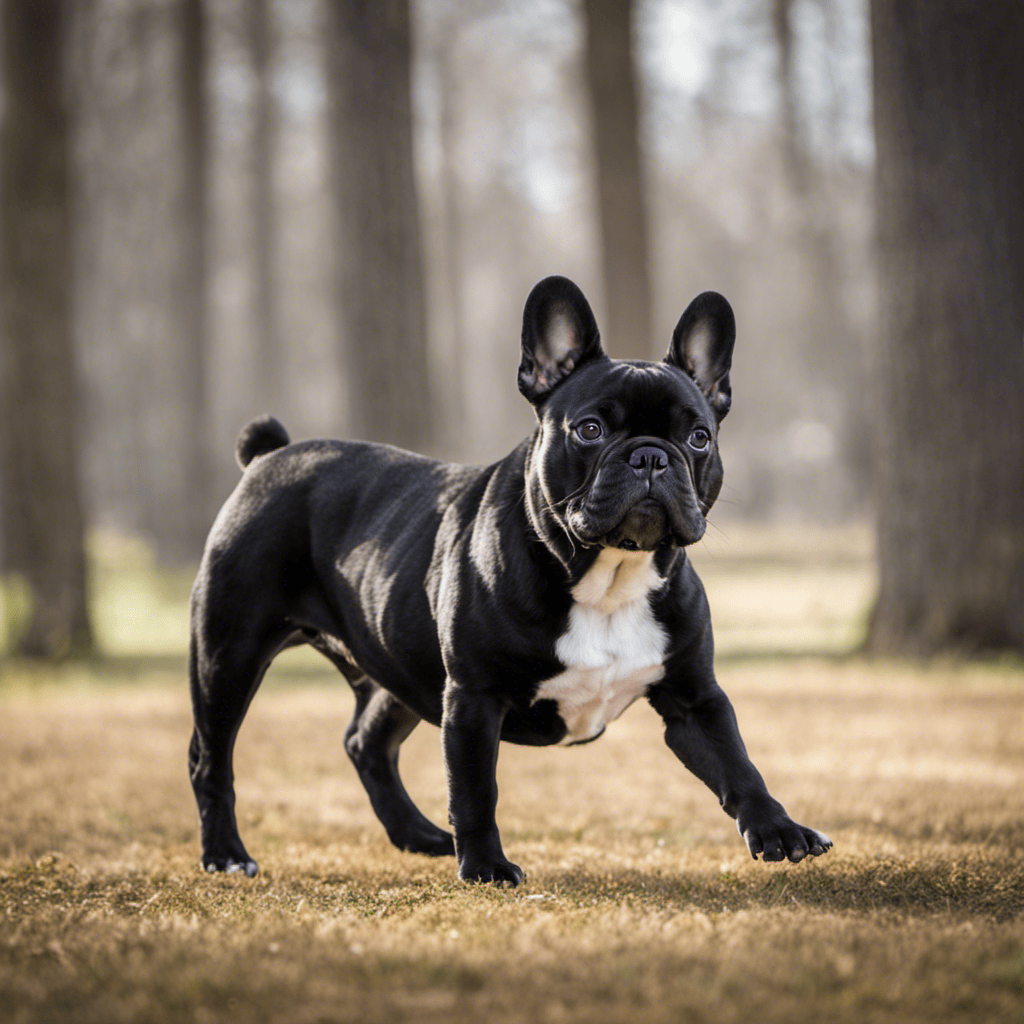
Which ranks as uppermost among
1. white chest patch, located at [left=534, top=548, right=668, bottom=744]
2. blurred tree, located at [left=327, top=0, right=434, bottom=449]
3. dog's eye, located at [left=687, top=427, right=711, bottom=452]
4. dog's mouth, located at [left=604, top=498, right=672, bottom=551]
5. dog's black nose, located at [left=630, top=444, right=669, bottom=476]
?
blurred tree, located at [left=327, top=0, right=434, bottom=449]

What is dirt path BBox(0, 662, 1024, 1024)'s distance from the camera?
2.26 metres

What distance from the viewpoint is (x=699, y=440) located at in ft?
11.9

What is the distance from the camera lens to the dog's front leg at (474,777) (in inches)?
138

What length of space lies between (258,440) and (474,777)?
6.45ft

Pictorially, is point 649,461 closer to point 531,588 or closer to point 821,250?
point 531,588

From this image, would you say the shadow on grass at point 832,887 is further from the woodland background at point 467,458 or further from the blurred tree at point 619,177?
the blurred tree at point 619,177

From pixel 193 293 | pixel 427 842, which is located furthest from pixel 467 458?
pixel 427 842

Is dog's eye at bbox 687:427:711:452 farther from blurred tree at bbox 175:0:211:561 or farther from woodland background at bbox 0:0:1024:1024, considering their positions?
blurred tree at bbox 175:0:211:561

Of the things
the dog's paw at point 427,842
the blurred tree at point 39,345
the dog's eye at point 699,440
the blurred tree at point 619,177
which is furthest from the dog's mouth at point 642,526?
the blurred tree at point 619,177

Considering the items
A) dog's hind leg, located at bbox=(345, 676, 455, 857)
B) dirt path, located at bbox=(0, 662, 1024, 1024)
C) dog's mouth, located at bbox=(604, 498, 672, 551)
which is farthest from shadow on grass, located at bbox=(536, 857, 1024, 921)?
dog's mouth, located at bbox=(604, 498, 672, 551)

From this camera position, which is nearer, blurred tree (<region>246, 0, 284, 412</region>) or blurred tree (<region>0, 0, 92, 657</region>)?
blurred tree (<region>0, 0, 92, 657</region>)

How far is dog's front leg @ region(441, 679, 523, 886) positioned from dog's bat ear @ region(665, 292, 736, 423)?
1.22m

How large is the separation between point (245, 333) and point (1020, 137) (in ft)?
105

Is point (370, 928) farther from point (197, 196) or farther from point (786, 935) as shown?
point (197, 196)
